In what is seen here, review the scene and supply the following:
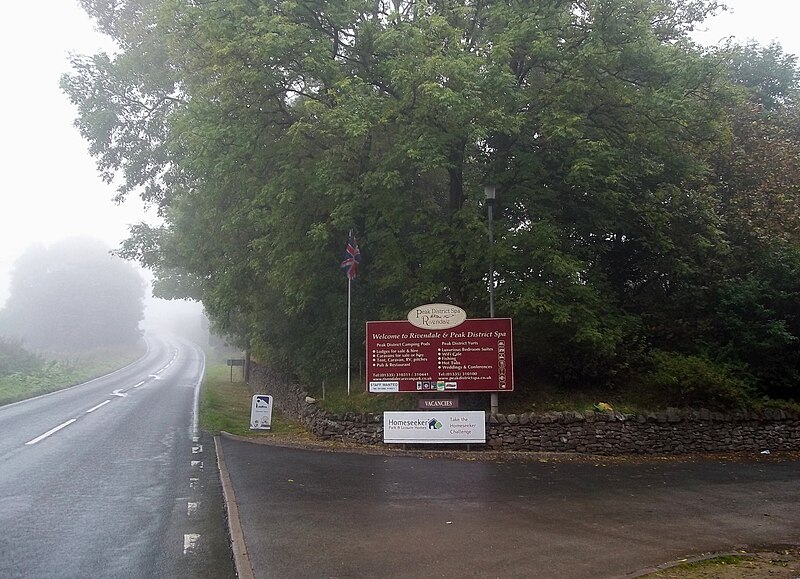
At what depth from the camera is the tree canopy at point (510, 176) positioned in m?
13.5

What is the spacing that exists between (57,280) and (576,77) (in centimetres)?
8285

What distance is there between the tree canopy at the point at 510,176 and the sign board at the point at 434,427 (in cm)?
263

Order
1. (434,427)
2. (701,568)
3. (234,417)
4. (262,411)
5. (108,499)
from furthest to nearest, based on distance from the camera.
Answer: (234,417)
(262,411)
(434,427)
(108,499)
(701,568)

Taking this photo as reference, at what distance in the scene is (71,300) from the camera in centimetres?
7800

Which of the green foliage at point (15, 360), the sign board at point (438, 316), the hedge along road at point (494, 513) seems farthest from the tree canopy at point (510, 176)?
the green foliage at point (15, 360)

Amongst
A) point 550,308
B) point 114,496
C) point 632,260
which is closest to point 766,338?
point 632,260

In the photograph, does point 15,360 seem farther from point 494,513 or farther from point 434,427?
point 494,513

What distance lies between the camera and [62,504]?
27.7ft

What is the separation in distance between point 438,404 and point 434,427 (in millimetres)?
585

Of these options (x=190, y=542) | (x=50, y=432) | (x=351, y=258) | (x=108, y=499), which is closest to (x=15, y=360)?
(x=50, y=432)

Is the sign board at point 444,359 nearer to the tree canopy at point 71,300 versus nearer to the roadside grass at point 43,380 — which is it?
the roadside grass at point 43,380

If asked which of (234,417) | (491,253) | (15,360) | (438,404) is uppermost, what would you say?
(491,253)

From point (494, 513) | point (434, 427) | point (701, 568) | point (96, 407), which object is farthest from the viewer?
point (96, 407)

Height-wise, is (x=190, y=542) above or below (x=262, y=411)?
below
